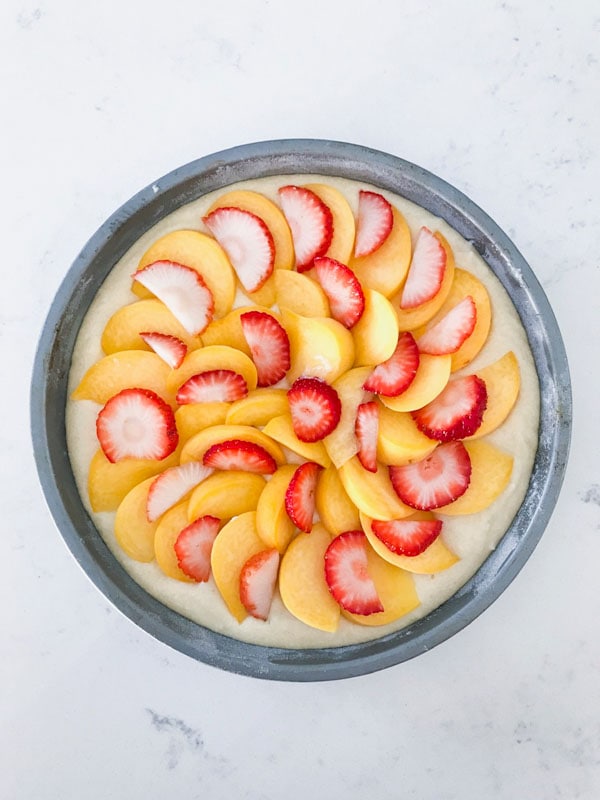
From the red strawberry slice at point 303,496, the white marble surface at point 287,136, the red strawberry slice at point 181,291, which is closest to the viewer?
the red strawberry slice at point 303,496

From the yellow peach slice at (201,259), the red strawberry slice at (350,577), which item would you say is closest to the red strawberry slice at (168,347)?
the yellow peach slice at (201,259)

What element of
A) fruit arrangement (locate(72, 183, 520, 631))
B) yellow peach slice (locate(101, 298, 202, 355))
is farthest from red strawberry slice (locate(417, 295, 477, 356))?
yellow peach slice (locate(101, 298, 202, 355))

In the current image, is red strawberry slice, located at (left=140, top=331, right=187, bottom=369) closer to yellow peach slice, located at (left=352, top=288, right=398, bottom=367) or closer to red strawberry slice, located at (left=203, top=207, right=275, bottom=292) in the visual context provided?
red strawberry slice, located at (left=203, top=207, right=275, bottom=292)

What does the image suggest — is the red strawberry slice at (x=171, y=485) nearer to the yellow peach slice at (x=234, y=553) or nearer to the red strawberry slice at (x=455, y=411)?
the yellow peach slice at (x=234, y=553)

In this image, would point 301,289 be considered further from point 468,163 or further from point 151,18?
point 151,18

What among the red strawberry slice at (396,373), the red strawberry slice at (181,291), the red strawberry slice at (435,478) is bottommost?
the red strawberry slice at (435,478)

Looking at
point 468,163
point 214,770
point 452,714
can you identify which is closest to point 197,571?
point 214,770
